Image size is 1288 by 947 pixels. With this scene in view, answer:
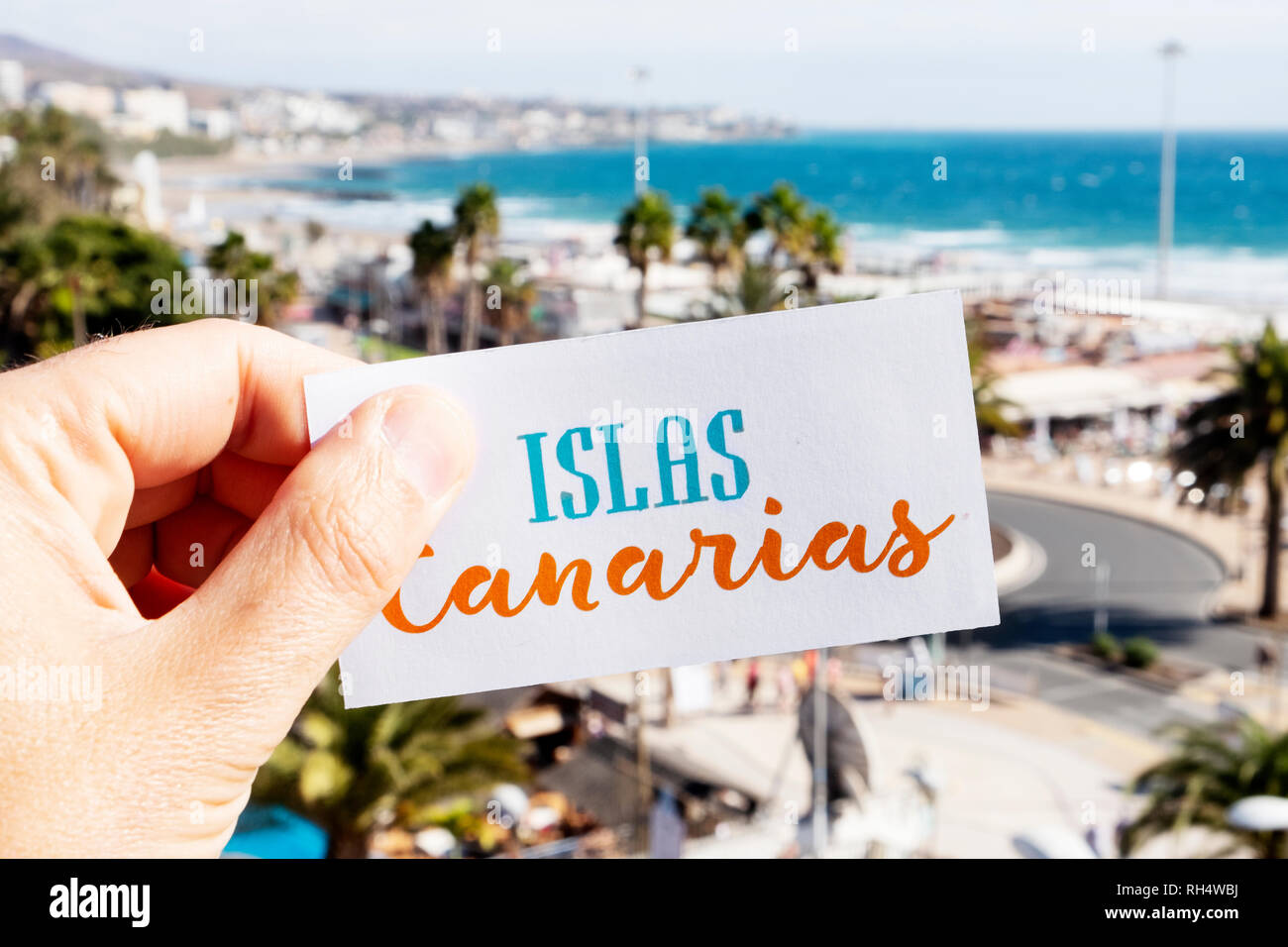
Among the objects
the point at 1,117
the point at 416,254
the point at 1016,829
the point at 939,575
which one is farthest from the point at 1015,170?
the point at 939,575

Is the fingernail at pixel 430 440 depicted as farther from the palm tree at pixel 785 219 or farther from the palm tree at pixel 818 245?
the palm tree at pixel 785 219

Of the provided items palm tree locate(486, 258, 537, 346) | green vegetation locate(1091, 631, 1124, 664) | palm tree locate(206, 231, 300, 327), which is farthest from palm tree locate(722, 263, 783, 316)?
palm tree locate(486, 258, 537, 346)

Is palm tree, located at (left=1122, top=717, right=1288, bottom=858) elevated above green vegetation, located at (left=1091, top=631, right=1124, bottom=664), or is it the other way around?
palm tree, located at (left=1122, top=717, right=1288, bottom=858)

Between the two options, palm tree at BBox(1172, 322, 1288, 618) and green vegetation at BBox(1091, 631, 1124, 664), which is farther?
palm tree at BBox(1172, 322, 1288, 618)

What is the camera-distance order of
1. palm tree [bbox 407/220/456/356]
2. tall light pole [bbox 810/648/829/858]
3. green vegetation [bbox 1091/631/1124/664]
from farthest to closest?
palm tree [bbox 407/220/456/356], green vegetation [bbox 1091/631/1124/664], tall light pole [bbox 810/648/829/858]

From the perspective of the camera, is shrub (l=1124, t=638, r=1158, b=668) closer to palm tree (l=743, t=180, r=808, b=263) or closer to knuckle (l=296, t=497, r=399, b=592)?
palm tree (l=743, t=180, r=808, b=263)

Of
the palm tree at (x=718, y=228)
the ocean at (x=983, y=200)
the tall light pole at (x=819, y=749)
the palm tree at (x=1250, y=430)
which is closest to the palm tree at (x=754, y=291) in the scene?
the tall light pole at (x=819, y=749)

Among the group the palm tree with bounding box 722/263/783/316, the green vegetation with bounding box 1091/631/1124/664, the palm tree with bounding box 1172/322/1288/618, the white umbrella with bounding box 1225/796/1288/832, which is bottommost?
the green vegetation with bounding box 1091/631/1124/664

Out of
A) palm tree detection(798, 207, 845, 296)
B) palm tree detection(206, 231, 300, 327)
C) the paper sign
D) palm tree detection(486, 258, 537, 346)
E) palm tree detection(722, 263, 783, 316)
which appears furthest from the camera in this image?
palm tree detection(486, 258, 537, 346)
